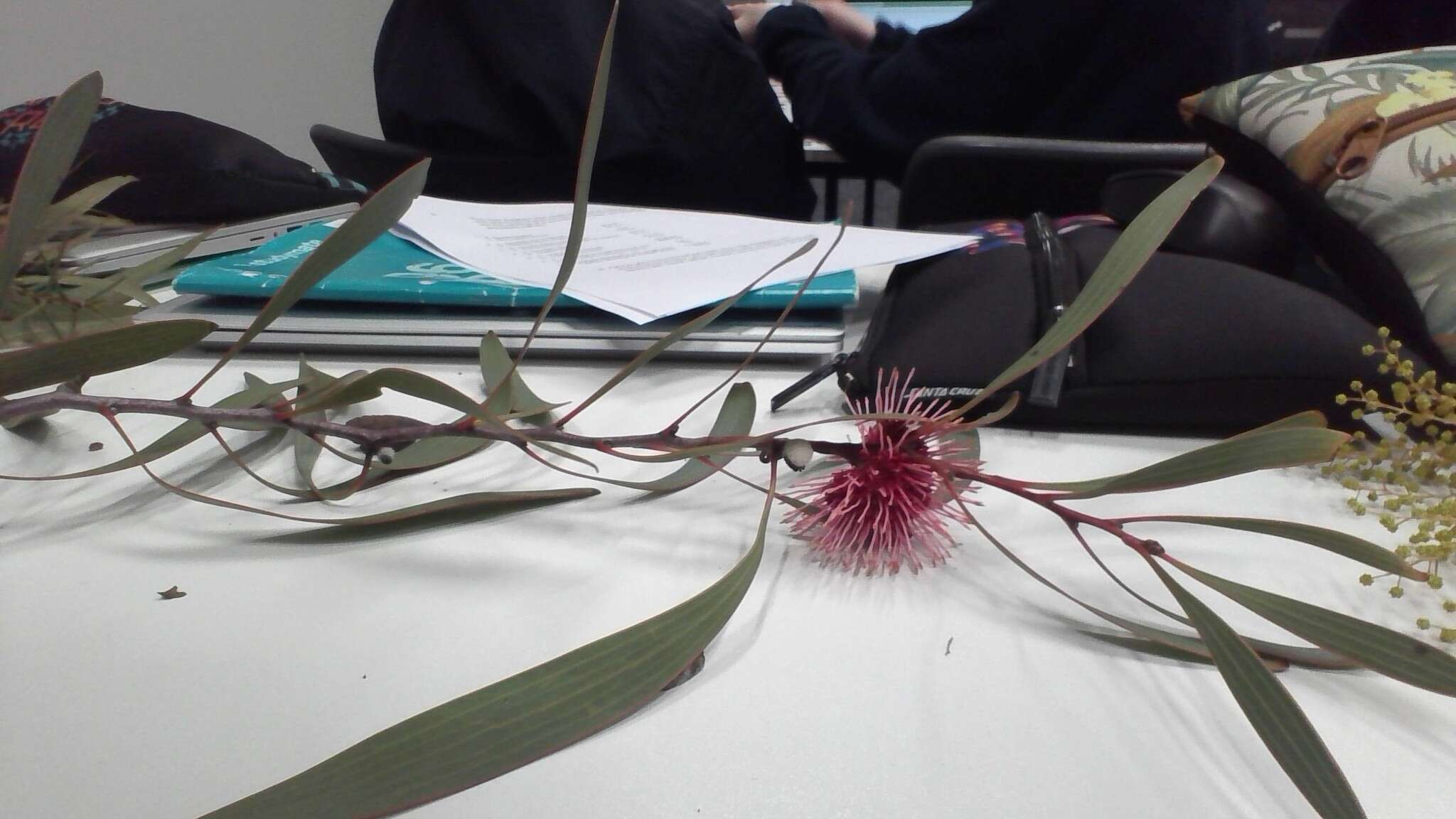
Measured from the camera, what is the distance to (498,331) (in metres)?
0.41

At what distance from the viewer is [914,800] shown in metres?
0.17

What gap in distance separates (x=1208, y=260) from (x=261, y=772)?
1.39 ft

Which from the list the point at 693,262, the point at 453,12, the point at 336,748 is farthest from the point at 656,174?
the point at 336,748

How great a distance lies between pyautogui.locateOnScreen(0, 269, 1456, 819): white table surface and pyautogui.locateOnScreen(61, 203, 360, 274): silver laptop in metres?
0.29

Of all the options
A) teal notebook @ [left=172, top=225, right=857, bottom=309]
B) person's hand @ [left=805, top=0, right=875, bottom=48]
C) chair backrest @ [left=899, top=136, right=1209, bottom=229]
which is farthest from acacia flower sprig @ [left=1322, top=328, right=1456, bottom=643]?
person's hand @ [left=805, top=0, right=875, bottom=48]

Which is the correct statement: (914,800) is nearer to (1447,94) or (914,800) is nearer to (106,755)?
(106,755)

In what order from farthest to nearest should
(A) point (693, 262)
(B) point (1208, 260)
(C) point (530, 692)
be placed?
(A) point (693, 262) → (B) point (1208, 260) → (C) point (530, 692)

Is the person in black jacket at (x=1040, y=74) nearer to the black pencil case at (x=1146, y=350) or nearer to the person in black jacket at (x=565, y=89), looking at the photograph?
the person in black jacket at (x=565, y=89)

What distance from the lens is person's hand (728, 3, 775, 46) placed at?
124cm

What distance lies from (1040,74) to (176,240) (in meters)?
0.85

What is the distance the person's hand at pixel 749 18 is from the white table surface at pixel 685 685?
44.5 inches

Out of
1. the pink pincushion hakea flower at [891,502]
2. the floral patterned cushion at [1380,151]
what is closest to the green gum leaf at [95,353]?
the pink pincushion hakea flower at [891,502]

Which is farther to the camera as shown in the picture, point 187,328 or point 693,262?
point 693,262

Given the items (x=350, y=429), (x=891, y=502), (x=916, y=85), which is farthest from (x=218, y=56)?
(x=891, y=502)
